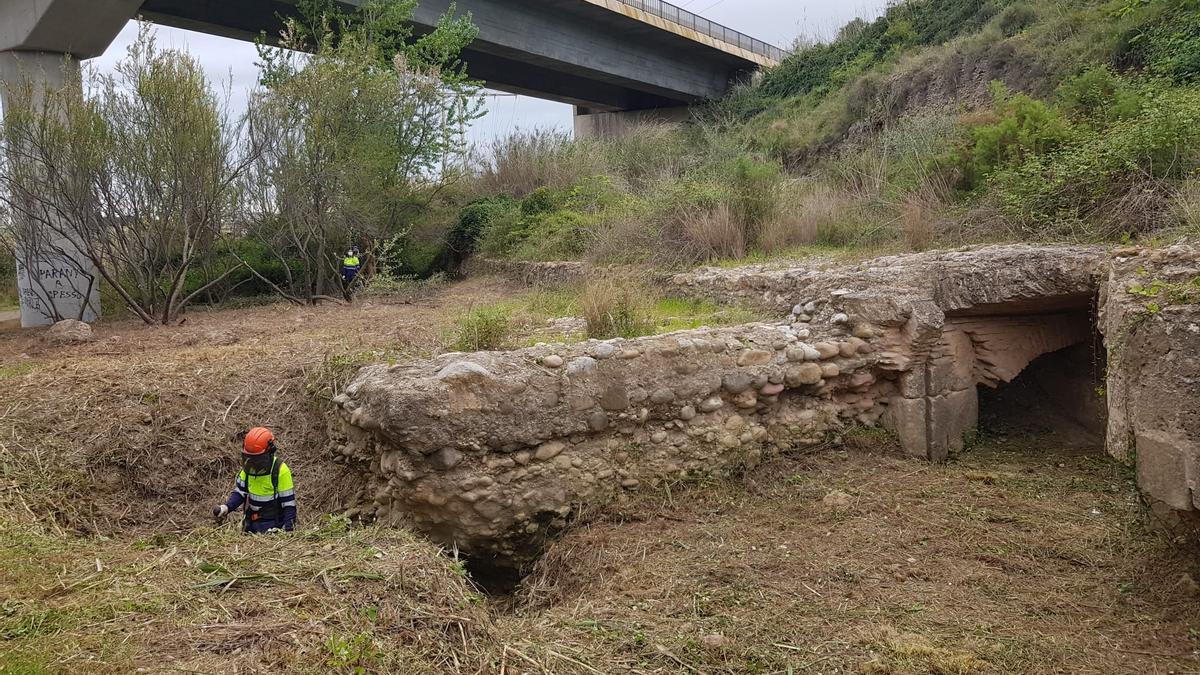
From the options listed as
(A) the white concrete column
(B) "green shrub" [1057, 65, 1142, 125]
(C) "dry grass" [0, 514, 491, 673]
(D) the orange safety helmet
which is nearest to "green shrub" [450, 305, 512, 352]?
(D) the orange safety helmet

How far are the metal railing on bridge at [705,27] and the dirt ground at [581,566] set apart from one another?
61.9 ft

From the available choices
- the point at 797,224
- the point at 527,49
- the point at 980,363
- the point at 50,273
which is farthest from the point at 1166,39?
the point at 50,273

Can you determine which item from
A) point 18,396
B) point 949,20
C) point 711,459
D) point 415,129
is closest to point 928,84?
point 949,20

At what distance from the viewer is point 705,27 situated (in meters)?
25.8

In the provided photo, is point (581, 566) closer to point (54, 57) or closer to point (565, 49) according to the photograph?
point (54, 57)

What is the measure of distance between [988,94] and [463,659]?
14867 millimetres

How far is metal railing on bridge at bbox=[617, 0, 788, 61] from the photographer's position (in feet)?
76.1

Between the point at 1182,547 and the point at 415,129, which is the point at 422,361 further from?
the point at 415,129

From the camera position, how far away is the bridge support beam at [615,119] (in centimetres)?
2695

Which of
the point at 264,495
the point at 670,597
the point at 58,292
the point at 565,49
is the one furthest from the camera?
the point at 565,49

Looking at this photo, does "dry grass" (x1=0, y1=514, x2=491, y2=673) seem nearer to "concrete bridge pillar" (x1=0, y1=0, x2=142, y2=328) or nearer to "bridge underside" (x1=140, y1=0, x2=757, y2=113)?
"concrete bridge pillar" (x1=0, y1=0, x2=142, y2=328)

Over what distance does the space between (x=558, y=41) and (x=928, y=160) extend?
1284 cm

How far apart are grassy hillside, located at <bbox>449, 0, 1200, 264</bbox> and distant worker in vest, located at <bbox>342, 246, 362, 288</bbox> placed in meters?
2.84

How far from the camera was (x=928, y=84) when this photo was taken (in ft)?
53.8
